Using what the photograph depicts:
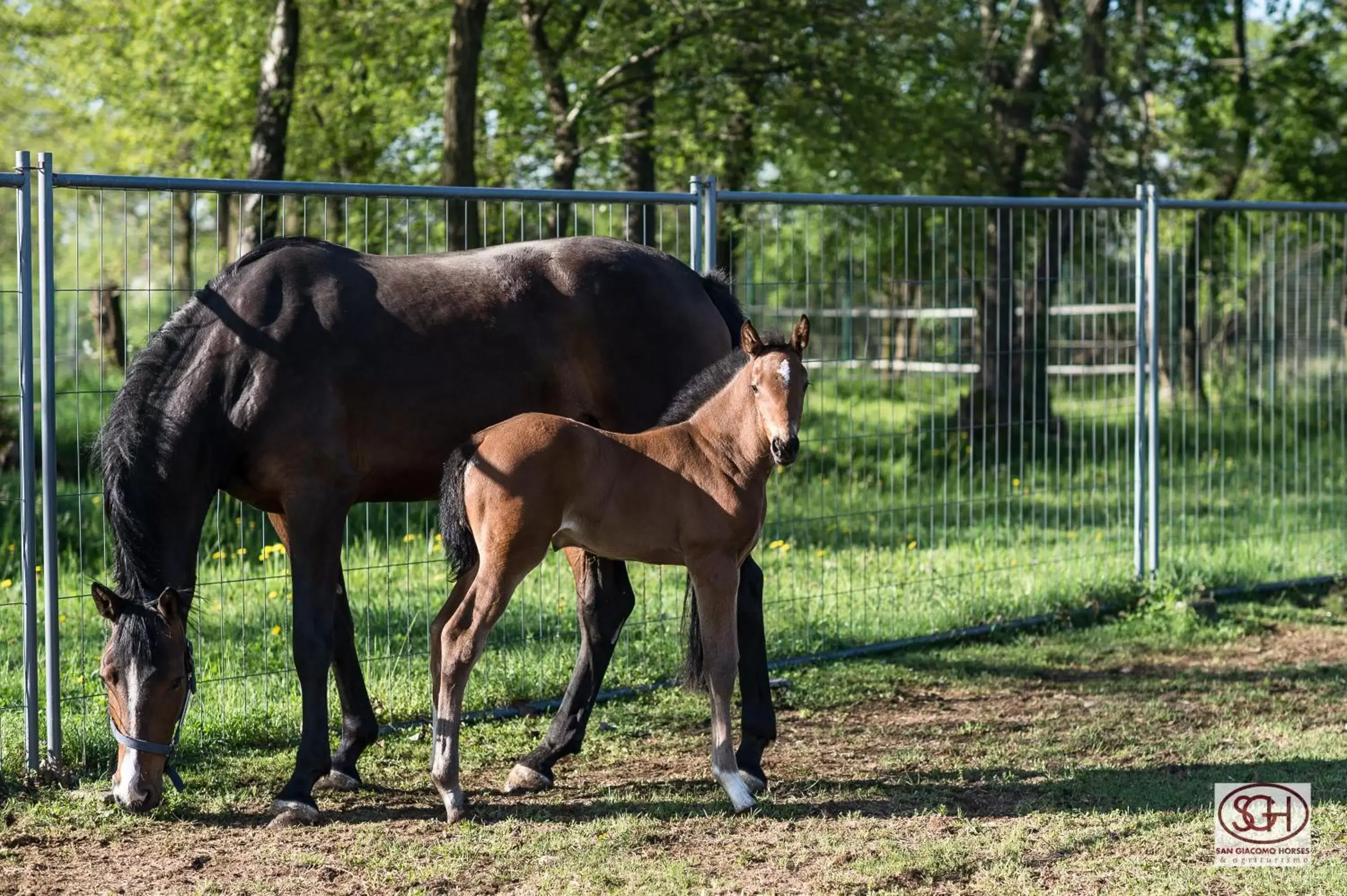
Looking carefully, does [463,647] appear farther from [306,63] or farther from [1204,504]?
[306,63]

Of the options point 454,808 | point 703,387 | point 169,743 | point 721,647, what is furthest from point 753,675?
point 169,743

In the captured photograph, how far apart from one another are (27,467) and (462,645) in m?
1.86

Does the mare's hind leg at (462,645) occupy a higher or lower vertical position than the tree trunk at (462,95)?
lower

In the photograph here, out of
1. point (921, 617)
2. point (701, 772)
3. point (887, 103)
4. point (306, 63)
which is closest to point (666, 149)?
point (887, 103)

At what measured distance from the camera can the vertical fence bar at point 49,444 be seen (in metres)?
5.17

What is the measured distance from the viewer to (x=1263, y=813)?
485cm

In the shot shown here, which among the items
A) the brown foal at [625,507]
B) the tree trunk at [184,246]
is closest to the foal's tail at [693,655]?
the brown foal at [625,507]

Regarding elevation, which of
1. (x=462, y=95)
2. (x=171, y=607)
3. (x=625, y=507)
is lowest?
(x=171, y=607)

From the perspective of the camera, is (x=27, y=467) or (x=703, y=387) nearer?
(x=703, y=387)

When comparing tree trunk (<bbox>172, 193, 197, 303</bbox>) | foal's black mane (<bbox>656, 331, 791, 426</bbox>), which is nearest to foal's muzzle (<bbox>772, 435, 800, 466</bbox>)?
foal's black mane (<bbox>656, 331, 791, 426</bbox>)

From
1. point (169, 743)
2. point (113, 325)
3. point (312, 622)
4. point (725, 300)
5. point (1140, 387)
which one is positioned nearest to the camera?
point (169, 743)

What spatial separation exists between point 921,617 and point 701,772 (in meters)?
2.77

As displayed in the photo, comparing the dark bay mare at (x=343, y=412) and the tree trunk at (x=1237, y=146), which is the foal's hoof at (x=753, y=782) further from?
the tree trunk at (x=1237, y=146)

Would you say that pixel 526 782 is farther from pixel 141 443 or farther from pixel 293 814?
pixel 141 443
